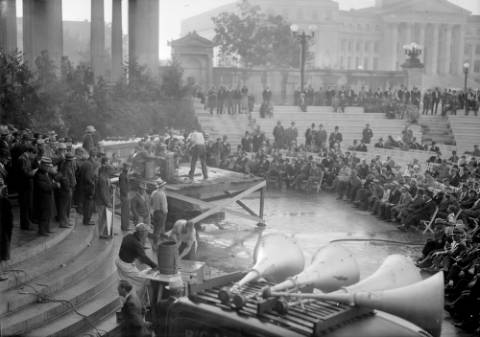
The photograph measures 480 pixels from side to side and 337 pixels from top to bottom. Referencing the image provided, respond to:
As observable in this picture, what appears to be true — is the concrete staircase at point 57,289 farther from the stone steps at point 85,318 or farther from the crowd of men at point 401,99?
the crowd of men at point 401,99

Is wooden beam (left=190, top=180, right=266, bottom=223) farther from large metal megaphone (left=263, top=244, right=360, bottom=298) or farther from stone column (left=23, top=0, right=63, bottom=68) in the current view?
stone column (left=23, top=0, right=63, bottom=68)

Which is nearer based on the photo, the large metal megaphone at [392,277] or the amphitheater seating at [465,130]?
the large metal megaphone at [392,277]

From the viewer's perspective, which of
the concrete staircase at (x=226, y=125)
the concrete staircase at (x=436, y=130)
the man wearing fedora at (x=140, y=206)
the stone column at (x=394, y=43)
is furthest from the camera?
the stone column at (x=394, y=43)

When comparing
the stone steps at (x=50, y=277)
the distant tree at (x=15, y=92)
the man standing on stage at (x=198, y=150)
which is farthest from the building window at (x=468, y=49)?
the stone steps at (x=50, y=277)

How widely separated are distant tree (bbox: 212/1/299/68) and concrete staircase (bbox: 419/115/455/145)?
16.1 m

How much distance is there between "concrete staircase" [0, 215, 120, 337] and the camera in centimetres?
815

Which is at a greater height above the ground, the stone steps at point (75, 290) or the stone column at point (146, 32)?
the stone column at point (146, 32)

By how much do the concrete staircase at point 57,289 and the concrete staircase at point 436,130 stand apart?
22.9m

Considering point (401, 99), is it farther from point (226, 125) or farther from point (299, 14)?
point (299, 14)

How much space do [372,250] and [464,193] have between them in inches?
149

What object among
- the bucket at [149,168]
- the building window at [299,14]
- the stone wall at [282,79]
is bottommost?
the bucket at [149,168]

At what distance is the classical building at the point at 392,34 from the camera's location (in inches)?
3206

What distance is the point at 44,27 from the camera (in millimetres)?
25406

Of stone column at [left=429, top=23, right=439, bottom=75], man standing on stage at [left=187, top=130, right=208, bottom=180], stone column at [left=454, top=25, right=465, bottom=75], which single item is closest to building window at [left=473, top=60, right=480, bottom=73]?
stone column at [left=454, top=25, right=465, bottom=75]
